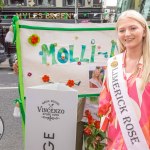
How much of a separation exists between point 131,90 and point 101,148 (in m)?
0.59

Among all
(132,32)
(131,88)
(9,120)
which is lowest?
(9,120)

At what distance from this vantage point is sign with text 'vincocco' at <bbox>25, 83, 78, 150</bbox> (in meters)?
3.01

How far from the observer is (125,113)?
2.52 meters

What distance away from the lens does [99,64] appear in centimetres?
343

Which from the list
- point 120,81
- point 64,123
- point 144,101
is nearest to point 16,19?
point 64,123

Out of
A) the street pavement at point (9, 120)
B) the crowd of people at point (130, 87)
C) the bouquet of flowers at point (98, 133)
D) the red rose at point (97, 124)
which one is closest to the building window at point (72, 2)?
the street pavement at point (9, 120)

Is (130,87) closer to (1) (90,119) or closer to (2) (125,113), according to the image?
(2) (125,113)

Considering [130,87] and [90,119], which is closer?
[130,87]

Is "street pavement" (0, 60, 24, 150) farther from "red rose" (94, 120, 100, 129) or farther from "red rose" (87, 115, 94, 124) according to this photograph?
"red rose" (94, 120, 100, 129)

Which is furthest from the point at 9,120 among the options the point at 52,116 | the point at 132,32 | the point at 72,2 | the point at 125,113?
the point at 72,2

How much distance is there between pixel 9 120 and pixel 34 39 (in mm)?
3587

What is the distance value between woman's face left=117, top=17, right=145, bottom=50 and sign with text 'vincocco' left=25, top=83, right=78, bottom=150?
0.66 metres

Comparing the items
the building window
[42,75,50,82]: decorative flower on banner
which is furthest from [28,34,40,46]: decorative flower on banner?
the building window

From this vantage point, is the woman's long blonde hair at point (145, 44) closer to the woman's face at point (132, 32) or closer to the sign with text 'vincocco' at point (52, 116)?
the woman's face at point (132, 32)
